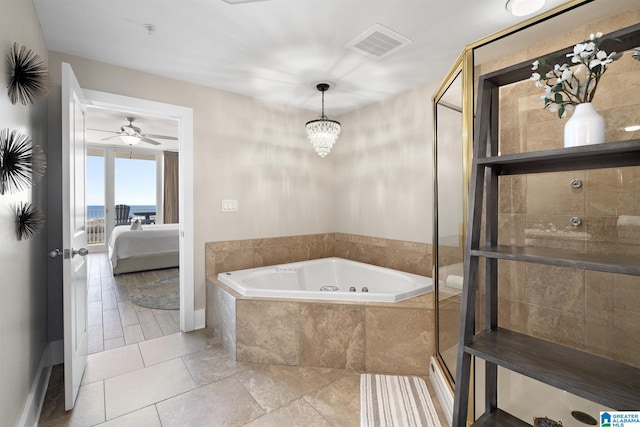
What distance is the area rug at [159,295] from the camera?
360cm

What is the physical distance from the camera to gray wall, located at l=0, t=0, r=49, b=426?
1288 millimetres

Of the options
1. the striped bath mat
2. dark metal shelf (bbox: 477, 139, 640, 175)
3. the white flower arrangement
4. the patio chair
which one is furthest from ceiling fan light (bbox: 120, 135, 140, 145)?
the white flower arrangement

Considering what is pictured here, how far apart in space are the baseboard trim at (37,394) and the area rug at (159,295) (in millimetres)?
1289

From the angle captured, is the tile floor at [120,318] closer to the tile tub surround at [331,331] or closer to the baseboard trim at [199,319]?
the baseboard trim at [199,319]

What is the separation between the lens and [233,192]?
3.14 meters

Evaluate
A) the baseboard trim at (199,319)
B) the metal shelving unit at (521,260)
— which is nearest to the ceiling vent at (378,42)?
the metal shelving unit at (521,260)

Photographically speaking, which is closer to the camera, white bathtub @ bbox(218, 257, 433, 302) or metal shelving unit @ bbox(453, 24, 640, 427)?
metal shelving unit @ bbox(453, 24, 640, 427)

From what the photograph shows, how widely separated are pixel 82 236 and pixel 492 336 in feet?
8.69

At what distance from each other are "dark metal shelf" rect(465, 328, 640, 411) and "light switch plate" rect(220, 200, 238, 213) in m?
2.49

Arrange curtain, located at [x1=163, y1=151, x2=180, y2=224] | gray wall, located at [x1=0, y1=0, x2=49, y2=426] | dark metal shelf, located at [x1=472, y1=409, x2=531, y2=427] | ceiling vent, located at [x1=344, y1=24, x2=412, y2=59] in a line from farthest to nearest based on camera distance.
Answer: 1. curtain, located at [x1=163, y1=151, x2=180, y2=224]
2. ceiling vent, located at [x1=344, y1=24, x2=412, y2=59]
3. gray wall, located at [x1=0, y1=0, x2=49, y2=426]
4. dark metal shelf, located at [x1=472, y1=409, x2=531, y2=427]

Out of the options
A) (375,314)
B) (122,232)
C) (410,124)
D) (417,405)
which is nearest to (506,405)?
(417,405)

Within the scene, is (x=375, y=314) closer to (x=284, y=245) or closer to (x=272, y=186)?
(x=284, y=245)

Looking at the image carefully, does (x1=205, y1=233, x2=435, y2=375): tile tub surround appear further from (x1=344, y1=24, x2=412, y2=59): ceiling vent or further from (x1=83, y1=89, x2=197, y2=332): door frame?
(x1=344, y1=24, x2=412, y2=59): ceiling vent

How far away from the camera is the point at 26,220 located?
1515 millimetres
